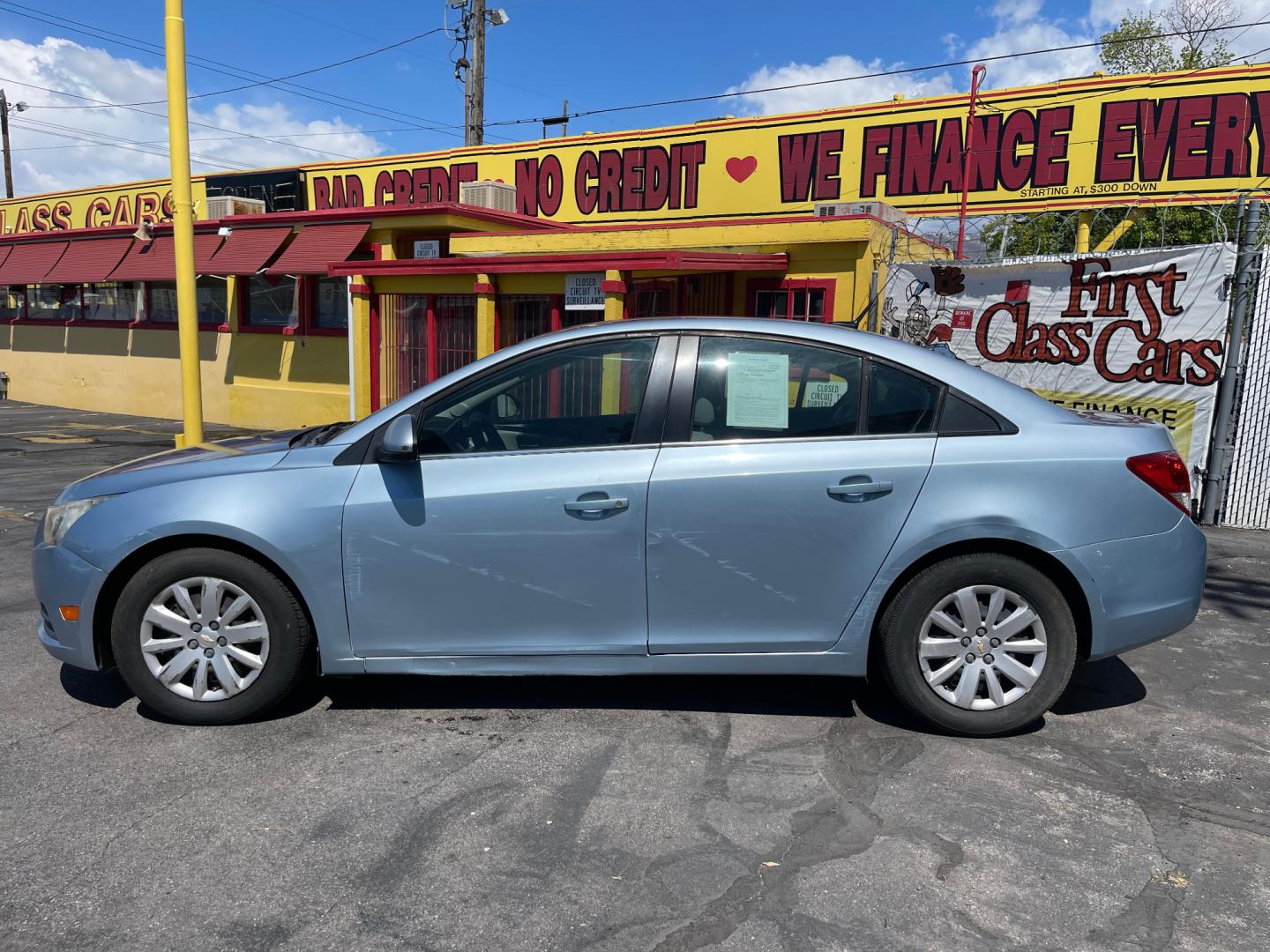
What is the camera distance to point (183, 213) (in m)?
8.66

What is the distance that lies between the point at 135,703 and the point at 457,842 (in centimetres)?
197

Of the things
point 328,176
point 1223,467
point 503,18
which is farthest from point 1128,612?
point 503,18

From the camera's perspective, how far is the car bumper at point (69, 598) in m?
3.76

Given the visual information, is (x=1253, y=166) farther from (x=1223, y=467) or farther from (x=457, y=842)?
(x=457, y=842)

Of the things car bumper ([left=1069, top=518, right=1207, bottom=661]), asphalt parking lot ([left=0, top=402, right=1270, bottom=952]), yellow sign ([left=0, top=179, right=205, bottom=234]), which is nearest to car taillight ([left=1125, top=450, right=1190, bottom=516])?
car bumper ([left=1069, top=518, right=1207, bottom=661])

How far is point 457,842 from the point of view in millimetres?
3025

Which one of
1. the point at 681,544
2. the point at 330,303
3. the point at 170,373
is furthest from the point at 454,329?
the point at 170,373

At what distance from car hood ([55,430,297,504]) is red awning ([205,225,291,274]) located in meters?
12.0

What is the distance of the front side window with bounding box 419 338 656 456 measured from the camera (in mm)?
3805

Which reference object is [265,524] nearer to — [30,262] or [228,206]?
[228,206]

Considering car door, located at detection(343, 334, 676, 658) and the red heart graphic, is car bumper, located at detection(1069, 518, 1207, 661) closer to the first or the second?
car door, located at detection(343, 334, 676, 658)

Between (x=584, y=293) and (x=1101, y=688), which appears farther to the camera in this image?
(x=584, y=293)

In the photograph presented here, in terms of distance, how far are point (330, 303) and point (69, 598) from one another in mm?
12299

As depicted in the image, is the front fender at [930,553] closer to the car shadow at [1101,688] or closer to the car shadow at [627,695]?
the car shadow at [627,695]
